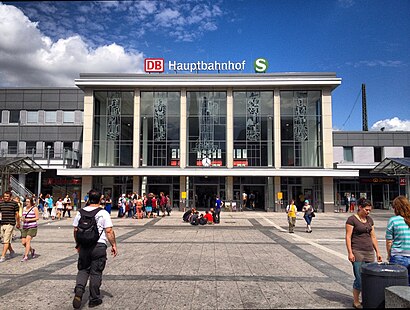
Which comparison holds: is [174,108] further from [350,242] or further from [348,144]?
[350,242]

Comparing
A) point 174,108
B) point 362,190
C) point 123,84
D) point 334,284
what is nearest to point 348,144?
point 362,190

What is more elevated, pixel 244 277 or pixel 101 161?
pixel 101 161

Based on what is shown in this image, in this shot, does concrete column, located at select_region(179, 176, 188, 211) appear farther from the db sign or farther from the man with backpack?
the man with backpack

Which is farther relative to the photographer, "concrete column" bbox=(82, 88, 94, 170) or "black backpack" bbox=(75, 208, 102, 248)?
"concrete column" bbox=(82, 88, 94, 170)

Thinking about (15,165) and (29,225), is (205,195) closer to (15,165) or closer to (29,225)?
(15,165)

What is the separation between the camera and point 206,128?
111 ft

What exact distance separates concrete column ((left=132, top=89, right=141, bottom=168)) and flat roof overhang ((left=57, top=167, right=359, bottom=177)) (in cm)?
126

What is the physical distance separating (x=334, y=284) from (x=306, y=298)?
138cm

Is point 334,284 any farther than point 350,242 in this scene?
Yes

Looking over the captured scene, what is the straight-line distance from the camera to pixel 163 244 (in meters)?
13.2

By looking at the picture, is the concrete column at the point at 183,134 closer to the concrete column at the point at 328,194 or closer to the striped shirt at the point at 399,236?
the concrete column at the point at 328,194

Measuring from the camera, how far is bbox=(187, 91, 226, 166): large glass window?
3350 centimetres

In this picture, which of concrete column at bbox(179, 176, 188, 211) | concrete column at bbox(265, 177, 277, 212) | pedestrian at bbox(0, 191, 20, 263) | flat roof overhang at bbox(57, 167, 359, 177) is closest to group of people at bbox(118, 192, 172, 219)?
flat roof overhang at bbox(57, 167, 359, 177)

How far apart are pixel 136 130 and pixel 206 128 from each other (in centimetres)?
664
